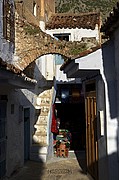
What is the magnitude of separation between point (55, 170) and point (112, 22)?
665 centimetres

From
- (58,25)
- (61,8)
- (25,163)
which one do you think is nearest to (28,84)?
(25,163)

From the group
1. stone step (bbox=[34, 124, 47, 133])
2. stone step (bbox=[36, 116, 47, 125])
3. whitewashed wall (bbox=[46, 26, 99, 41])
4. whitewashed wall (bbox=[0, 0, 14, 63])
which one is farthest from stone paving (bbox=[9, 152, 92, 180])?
A: whitewashed wall (bbox=[46, 26, 99, 41])

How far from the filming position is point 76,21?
61.3ft

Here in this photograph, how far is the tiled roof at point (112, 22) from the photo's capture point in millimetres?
5479

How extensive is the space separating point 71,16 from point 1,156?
12996 millimetres

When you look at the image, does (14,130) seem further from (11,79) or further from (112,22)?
(112,22)

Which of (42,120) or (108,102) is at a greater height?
(108,102)

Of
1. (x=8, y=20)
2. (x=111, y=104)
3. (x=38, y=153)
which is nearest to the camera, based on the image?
(x=111, y=104)

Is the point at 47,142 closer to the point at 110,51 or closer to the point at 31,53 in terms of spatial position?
the point at 31,53

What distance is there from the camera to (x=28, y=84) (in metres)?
8.35

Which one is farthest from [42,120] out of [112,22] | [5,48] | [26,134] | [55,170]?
[112,22]

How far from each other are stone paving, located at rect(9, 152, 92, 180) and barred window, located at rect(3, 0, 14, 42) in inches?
196

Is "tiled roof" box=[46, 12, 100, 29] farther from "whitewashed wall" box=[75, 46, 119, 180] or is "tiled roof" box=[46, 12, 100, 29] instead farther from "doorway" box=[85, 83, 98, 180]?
"whitewashed wall" box=[75, 46, 119, 180]

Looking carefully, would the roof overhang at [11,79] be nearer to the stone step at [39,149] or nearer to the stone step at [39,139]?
the stone step at [39,149]
